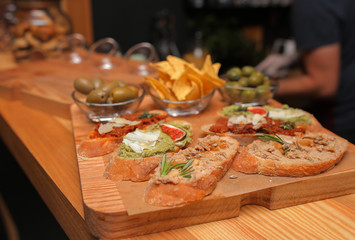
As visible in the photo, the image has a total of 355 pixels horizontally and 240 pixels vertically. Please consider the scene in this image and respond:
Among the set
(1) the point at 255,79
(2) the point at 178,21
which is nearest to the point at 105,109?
(1) the point at 255,79

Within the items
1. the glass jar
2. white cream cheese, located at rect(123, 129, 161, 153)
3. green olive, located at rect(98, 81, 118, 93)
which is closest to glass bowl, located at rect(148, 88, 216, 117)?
green olive, located at rect(98, 81, 118, 93)

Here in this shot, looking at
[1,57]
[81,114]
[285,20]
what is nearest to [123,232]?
[81,114]

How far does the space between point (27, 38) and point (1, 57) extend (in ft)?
1.95

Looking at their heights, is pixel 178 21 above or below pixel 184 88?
below

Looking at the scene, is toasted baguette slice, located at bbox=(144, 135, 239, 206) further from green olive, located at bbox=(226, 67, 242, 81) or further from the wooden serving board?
green olive, located at bbox=(226, 67, 242, 81)

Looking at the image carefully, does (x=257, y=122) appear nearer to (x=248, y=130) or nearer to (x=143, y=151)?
(x=248, y=130)

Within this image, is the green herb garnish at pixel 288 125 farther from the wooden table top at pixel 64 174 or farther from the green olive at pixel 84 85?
the green olive at pixel 84 85

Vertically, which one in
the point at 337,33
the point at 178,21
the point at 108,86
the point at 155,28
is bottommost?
the point at 155,28

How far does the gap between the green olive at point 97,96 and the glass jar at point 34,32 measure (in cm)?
179

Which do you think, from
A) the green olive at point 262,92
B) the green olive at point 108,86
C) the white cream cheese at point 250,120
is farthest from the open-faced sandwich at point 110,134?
the green olive at point 262,92

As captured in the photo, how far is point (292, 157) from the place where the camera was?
1423mm

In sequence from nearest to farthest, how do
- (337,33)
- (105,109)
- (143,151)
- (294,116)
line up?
(143,151), (294,116), (105,109), (337,33)

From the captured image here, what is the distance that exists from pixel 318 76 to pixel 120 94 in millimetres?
1735

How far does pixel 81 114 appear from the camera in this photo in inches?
82.5
